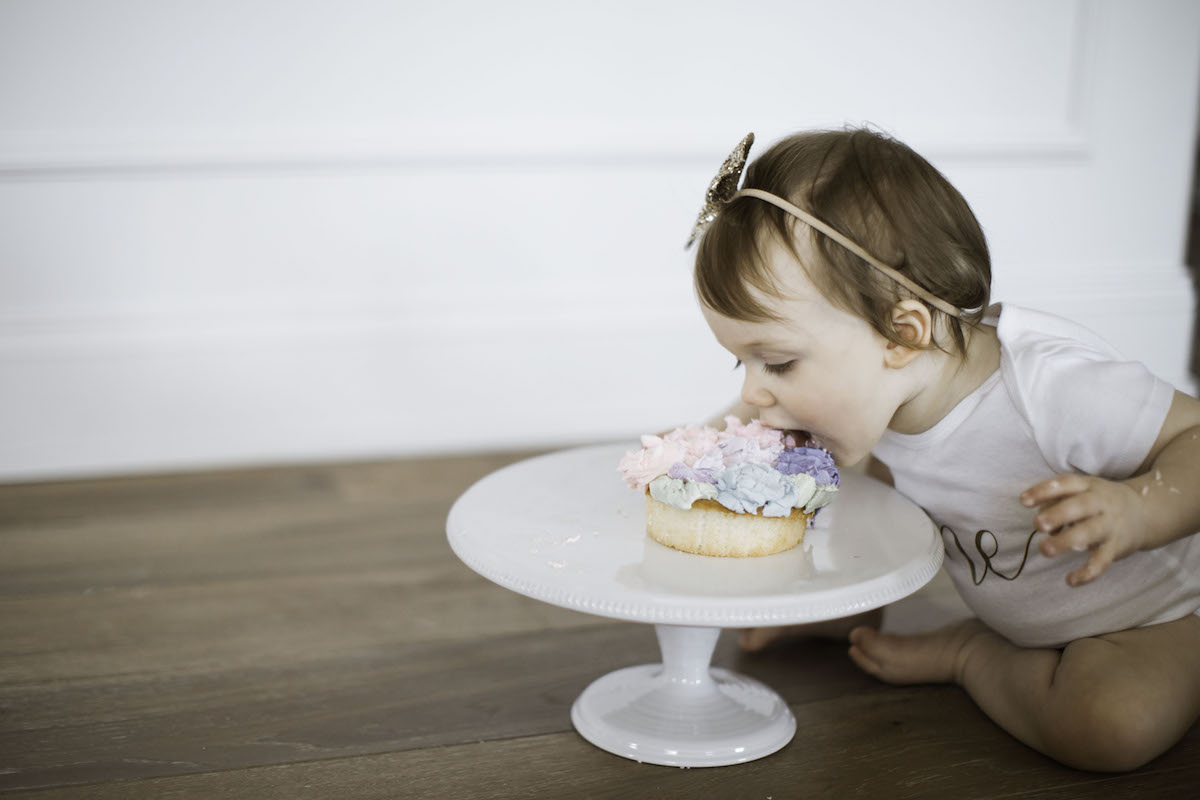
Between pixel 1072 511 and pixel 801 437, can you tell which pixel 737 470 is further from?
pixel 1072 511

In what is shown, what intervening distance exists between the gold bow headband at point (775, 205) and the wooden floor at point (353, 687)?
0.48 meters

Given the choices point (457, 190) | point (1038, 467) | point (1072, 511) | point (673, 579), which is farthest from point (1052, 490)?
point (457, 190)

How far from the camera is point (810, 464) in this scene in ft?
3.86

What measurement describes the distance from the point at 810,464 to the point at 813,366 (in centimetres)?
10

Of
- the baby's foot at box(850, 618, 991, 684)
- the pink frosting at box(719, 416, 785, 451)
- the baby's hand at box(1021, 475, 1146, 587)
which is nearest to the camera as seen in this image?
the baby's hand at box(1021, 475, 1146, 587)

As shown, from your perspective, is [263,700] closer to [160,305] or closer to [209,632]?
[209,632]

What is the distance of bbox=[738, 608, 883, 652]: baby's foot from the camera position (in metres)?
1.43

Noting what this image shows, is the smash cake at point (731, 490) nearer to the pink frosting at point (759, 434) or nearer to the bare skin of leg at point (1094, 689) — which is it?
the pink frosting at point (759, 434)

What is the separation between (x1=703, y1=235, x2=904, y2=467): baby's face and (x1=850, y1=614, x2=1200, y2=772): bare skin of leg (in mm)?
291

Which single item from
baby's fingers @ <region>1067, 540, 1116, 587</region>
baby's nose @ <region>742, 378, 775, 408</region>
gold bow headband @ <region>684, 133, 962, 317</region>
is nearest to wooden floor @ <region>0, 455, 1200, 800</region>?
baby's fingers @ <region>1067, 540, 1116, 587</region>

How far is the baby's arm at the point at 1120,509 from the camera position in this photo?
1004 mm

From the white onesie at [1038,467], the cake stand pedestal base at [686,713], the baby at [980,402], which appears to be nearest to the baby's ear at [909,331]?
the baby at [980,402]

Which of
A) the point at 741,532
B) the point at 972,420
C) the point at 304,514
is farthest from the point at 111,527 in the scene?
the point at 972,420

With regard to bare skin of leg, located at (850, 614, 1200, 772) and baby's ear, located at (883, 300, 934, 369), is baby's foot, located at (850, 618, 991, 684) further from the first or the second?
baby's ear, located at (883, 300, 934, 369)
